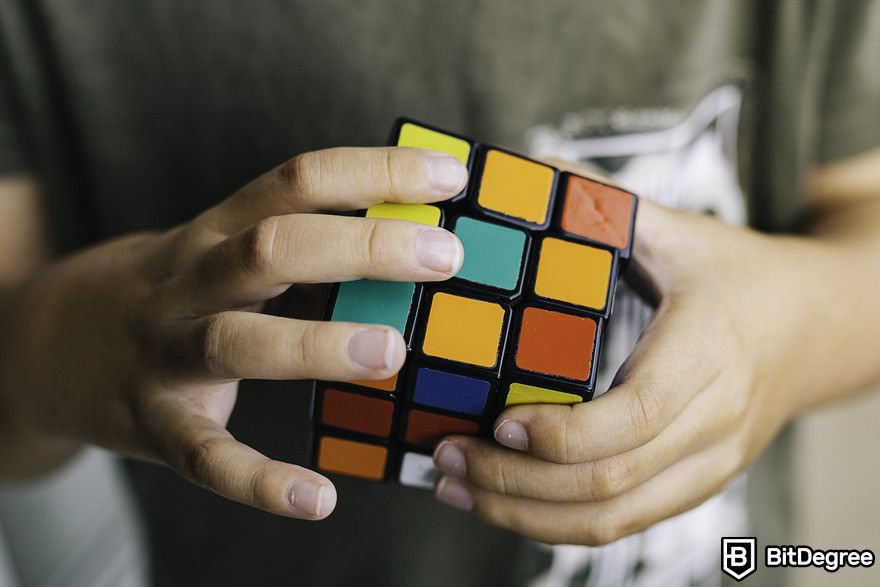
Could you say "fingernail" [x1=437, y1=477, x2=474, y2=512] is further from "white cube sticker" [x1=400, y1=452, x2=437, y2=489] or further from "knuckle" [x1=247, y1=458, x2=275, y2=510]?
"knuckle" [x1=247, y1=458, x2=275, y2=510]

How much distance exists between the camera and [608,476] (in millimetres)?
473

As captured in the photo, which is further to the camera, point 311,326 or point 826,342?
point 826,342

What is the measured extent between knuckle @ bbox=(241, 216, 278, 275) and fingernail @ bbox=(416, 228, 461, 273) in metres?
Result: 0.09

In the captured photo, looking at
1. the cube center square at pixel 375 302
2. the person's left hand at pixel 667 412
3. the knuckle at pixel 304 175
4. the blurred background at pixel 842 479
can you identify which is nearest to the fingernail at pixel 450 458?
the person's left hand at pixel 667 412

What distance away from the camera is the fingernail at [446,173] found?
44cm

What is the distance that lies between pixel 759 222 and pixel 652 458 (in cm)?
48

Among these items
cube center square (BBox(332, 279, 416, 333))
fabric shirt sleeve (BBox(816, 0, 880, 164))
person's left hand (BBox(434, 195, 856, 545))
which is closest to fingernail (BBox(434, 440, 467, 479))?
person's left hand (BBox(434, 195, 856, 545))

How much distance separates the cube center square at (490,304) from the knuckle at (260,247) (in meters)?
0.06

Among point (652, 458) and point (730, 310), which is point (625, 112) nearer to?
point (730, 310)

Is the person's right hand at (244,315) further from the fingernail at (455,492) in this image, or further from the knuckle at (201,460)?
the fingernail at (455,492)

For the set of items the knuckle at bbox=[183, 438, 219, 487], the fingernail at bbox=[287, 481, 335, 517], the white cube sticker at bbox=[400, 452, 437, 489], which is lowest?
the fingernail at bbox=[287, 481, 335, 517]

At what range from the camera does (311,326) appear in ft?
1.33

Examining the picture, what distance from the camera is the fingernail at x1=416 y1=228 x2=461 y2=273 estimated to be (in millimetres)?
421

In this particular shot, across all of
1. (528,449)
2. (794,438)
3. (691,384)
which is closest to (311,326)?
(528,449)
